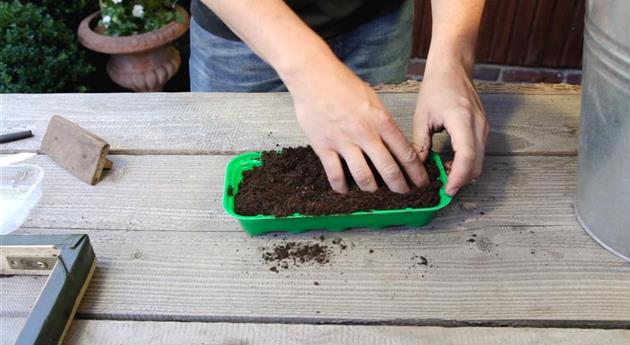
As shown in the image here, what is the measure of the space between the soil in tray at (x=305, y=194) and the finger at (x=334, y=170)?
1 cm

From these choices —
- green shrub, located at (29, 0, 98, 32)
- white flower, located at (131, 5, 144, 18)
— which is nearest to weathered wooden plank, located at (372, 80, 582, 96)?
white flower, located at (131, 5, 144, 18)

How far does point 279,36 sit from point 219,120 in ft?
0.99

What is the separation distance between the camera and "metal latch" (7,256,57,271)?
803 mm

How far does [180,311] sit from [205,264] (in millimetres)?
84

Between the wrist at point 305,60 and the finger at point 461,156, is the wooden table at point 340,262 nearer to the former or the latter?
the finger at point 461,156

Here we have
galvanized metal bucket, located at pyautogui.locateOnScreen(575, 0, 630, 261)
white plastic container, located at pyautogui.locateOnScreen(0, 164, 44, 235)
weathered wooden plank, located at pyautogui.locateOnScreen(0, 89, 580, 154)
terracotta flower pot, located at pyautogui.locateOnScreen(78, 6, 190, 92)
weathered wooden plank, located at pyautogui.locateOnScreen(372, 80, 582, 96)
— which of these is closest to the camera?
galvanized metal bucket, located at pyautogui.locateOnScreen(575, 0, 630, 261)

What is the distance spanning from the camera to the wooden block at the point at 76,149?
0.99 metres

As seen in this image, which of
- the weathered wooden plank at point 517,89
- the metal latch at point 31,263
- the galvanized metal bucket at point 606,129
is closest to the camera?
the galvanized metal bucket at point 606,129

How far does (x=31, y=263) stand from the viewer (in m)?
0.82

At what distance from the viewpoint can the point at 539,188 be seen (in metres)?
0.94

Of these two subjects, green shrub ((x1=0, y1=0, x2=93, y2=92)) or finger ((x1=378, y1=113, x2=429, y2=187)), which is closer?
finger ((x1=378, y1=113, x2=429, y2=187))

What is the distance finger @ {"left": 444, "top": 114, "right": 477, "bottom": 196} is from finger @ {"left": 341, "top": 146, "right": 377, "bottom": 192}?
0.12 m

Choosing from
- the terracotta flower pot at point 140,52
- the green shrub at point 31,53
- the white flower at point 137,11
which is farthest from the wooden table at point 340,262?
the white flower at point 137,11

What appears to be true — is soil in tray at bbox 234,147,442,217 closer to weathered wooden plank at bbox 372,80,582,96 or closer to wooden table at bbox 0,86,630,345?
wooden table at bbox 0,86,630,345
